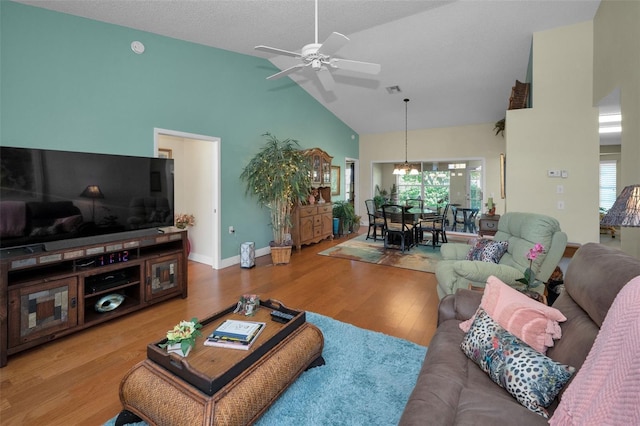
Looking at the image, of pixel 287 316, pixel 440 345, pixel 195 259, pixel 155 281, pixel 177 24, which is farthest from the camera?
pixel 195 259

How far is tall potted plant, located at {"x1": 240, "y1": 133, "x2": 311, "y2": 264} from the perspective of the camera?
4766mm

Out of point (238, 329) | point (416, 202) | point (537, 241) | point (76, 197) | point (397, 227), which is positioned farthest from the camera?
point (416, 202)

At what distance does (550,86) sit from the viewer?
12.1 feet

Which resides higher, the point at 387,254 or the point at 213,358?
the point at 213,358

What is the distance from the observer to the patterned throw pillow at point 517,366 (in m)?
1.16

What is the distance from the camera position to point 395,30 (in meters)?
4.10

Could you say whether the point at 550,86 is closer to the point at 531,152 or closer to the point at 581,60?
the point at 581,60

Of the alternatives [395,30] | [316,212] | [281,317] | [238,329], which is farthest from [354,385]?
[316,212]

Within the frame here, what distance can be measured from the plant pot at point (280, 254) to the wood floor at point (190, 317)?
142mm

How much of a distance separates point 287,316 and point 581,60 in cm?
446

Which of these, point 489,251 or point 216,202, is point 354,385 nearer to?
point 489,251

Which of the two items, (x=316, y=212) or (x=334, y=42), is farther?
(x=316, y=212)

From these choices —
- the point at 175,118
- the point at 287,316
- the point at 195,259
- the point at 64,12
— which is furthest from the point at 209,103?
the point at 287,316

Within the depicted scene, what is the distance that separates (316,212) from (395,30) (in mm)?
3520
